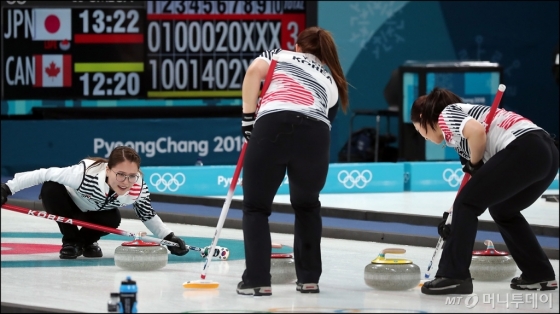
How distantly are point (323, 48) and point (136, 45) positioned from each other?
7.03 m

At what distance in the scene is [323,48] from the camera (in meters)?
5.95

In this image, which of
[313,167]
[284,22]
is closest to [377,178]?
[284,22]

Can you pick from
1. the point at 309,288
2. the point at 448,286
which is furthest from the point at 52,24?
the point at 448,286

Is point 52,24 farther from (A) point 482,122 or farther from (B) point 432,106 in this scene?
(A) point 482,122

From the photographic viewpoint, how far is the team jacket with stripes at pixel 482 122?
19.2 feet

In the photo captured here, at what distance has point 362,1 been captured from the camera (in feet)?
51.2

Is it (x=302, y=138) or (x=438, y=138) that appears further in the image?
(x=438, y=138)

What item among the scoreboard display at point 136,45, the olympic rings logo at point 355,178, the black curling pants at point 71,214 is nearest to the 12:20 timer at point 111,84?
the scoreboard display at point 136,45

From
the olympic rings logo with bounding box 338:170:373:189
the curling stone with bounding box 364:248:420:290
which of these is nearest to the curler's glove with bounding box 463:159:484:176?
the curling stone with bounding box 364:248:420:290

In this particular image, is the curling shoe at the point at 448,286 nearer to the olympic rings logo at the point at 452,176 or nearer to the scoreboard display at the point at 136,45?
the olympic rings logo at the point at 452,176

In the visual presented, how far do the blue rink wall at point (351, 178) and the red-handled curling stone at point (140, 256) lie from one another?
4561mm

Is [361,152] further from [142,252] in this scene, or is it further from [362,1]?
[142,252]

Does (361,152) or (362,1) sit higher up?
(362,1)

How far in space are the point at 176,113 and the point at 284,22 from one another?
61.6 inches
